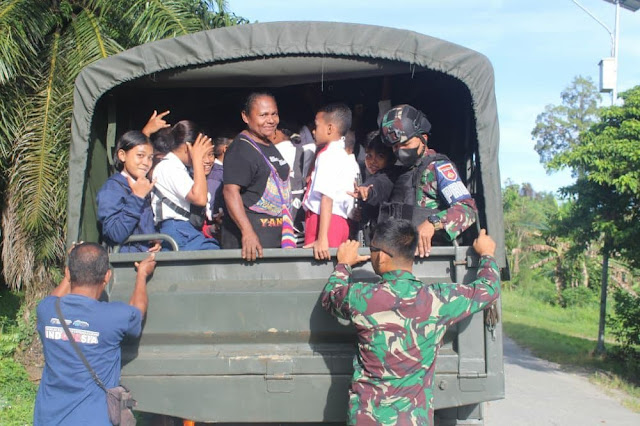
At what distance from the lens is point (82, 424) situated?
344 centimetres

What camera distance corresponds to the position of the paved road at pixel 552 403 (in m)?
7.45

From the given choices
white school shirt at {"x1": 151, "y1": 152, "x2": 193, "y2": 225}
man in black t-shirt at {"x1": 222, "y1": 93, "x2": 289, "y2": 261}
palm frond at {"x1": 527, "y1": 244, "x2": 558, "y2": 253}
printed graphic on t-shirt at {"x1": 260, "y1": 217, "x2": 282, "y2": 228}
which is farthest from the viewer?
palm frond at {"x1": 527, "y1": 244, "x2": 558, "y2": 253}

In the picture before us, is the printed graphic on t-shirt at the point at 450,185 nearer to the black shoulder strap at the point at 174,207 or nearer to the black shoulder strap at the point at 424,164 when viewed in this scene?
the black shoulder strap at the point at 424,164

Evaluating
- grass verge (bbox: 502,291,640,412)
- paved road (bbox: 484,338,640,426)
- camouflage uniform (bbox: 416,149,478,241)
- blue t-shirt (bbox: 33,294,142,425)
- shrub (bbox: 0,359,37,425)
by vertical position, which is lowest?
grass verge (bbox: 502,291,640,412)

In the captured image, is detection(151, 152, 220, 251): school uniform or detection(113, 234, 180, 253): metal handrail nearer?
detection(113, 234, 180, 253): metal handrail

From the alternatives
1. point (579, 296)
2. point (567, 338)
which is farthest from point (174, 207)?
point (579, 296)

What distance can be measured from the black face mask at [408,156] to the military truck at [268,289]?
38 centimetres

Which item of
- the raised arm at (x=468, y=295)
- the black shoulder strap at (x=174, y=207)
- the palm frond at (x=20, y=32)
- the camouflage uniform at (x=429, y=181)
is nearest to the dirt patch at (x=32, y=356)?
the palm frond at (x=20, y=32)

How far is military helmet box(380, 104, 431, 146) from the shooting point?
4.16m

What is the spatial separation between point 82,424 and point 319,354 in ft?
3.81

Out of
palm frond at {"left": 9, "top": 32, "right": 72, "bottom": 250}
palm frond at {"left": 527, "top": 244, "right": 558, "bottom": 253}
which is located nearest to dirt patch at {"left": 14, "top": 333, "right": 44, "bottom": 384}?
palm frond at {"left": 9, "top": 32, "right": 72, "bottom": 250}

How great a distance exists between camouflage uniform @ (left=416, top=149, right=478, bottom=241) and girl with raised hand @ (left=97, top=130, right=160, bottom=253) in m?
1.54

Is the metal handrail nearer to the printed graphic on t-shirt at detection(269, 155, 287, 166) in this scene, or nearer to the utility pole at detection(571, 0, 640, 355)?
the printed graphic on t-shirt at detection(269, 155, 287, 166)

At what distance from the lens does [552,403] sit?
8.44 metres
